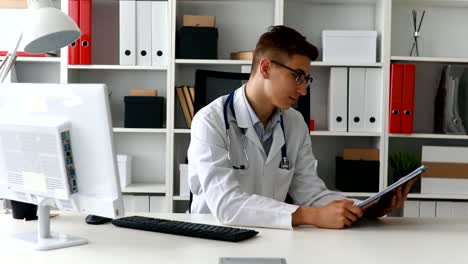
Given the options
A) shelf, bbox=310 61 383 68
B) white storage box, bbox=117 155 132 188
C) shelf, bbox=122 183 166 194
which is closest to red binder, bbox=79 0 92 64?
white storage box, bbox=117 155 132 188

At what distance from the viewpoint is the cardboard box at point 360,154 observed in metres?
3.38

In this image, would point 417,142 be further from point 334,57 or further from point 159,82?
point 159,82

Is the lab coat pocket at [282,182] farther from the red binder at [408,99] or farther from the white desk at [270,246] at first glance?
the red binder at [408,99]

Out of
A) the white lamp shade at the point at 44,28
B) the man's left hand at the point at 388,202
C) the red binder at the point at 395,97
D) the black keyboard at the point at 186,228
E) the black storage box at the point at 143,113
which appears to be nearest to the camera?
the black keyboard at the point at 186,228

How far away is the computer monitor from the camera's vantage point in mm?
1400

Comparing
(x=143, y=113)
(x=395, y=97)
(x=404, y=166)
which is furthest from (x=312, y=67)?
(x=143, y=113)

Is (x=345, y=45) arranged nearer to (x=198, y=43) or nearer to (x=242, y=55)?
(x=242, y=55)

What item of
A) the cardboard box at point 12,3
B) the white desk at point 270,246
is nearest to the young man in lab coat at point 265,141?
the white desk at point 270,246

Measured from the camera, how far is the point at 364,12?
3633 millimetres

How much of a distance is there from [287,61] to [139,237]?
0.81 meters

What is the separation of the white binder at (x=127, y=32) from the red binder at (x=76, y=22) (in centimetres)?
24

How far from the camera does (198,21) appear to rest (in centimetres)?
339

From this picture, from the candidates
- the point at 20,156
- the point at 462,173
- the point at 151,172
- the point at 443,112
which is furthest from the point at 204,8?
the point at 20,156

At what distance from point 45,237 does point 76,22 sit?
206cm
